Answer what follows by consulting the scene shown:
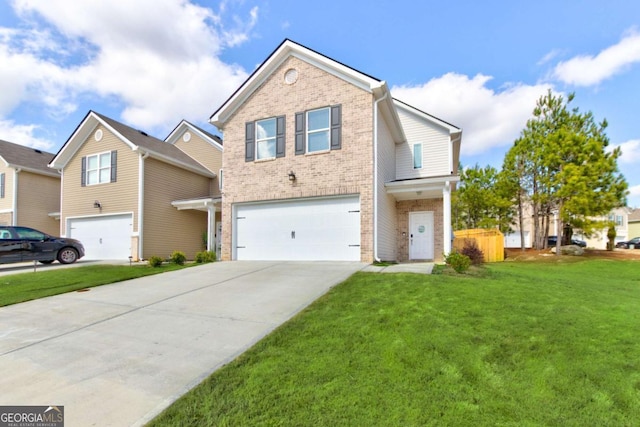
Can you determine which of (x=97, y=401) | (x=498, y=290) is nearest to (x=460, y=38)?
(x=498, y=290)

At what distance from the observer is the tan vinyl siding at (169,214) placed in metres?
15.5

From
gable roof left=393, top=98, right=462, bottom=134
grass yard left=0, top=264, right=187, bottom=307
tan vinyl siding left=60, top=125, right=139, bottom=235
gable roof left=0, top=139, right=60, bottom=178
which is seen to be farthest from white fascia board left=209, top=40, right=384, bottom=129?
gable roof left=0, top=139, right=60, bottom=178

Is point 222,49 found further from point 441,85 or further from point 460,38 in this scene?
point 441,85

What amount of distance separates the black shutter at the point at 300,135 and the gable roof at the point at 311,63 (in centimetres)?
196

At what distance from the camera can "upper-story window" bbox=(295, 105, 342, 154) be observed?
11539 mm

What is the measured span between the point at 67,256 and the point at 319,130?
11679 millimetres

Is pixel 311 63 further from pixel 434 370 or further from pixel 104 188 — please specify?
pixel 104 188

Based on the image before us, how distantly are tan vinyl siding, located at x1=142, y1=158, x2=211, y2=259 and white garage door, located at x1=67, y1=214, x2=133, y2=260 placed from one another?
100 cm

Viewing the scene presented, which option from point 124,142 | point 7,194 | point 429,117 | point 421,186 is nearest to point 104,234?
point 124,142

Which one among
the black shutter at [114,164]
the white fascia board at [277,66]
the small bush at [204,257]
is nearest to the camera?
the white fascia board at [277,66]

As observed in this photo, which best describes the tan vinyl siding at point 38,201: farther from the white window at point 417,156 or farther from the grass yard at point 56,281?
the white window at point 417,156

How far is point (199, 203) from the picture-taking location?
16.0m

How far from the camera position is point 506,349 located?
149 inches

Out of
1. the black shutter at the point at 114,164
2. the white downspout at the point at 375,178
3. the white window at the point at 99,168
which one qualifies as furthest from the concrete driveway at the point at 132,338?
the white window at the point at 99,168
